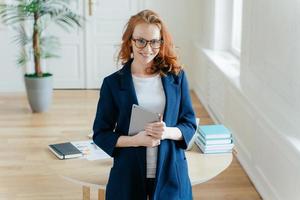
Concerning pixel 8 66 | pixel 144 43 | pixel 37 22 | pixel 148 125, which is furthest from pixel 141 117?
pixel 8 66

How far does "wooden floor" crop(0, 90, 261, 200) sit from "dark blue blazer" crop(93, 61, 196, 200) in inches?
33.7

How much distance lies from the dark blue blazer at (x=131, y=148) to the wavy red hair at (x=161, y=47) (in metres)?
0.04

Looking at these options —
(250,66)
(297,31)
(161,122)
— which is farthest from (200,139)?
(250,66)

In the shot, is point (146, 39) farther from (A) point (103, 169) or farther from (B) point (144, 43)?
(A) point (103, 169)

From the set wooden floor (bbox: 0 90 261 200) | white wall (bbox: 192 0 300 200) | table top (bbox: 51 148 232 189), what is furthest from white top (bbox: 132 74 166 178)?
white wall (bbox: 192 0 300 200)

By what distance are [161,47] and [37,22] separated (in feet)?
13.9

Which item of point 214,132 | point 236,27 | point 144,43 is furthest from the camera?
point 236,27

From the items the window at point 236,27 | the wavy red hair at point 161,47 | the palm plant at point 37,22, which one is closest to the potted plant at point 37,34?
the palm plant at point 37,22

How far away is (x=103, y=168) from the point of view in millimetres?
3250

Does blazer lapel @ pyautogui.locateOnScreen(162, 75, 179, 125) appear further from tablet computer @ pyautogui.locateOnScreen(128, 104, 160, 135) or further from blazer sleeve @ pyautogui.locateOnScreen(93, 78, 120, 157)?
blazer sleeve @ pyautogui.locateOnScreen(93, 78, 120, 157)

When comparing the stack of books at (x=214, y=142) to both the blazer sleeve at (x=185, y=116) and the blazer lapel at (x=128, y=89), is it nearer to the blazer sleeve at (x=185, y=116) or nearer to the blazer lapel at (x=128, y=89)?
the blazer sleeve at (x=185, y=116)

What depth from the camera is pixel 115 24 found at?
7.54 m

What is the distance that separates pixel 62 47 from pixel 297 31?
4266 millimetres

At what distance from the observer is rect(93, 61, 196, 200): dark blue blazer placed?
2568 millimetres
